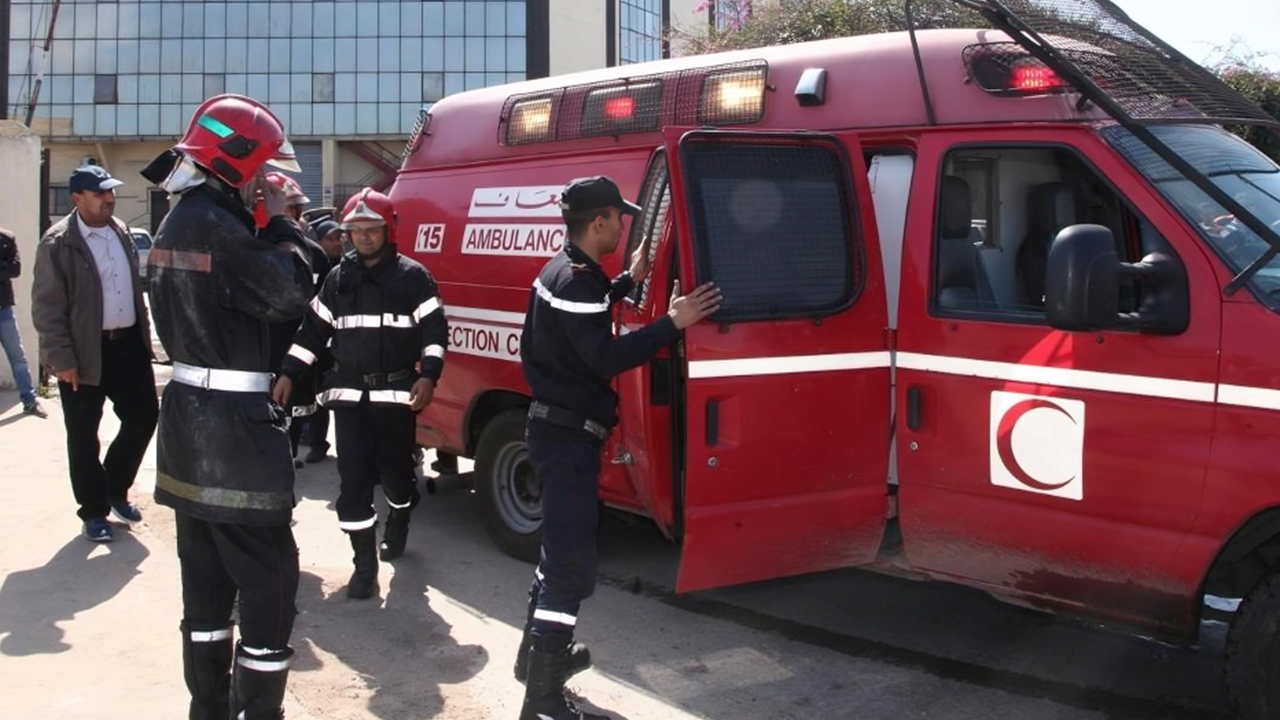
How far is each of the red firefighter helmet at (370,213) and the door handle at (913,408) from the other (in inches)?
108

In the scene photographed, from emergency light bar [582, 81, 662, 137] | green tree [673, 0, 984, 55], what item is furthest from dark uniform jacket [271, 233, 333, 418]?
green tree [673, 0, 984, 55]

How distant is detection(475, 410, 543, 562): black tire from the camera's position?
21.4ft

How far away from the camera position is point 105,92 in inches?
2108

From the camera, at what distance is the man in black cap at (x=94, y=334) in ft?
21.2

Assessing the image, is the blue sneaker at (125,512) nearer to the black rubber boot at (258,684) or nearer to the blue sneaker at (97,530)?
the blue sneaker at (97,530)

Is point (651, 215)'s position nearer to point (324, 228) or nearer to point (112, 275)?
point (112, 275)

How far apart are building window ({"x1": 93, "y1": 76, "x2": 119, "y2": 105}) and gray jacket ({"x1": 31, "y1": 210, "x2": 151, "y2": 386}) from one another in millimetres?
51967

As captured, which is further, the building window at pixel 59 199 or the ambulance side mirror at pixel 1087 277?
the building window at pixel 59 199

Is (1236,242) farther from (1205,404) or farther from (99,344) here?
(99,344)

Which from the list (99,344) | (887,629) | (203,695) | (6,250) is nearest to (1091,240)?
(887,629)

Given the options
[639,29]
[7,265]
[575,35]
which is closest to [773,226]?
[7,265]

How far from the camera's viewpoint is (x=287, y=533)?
13.1 ft

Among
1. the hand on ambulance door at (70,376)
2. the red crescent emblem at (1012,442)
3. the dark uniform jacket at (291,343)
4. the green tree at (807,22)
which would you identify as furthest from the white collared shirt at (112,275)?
the green tree at (807,22)

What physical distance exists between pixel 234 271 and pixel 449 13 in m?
51.8
